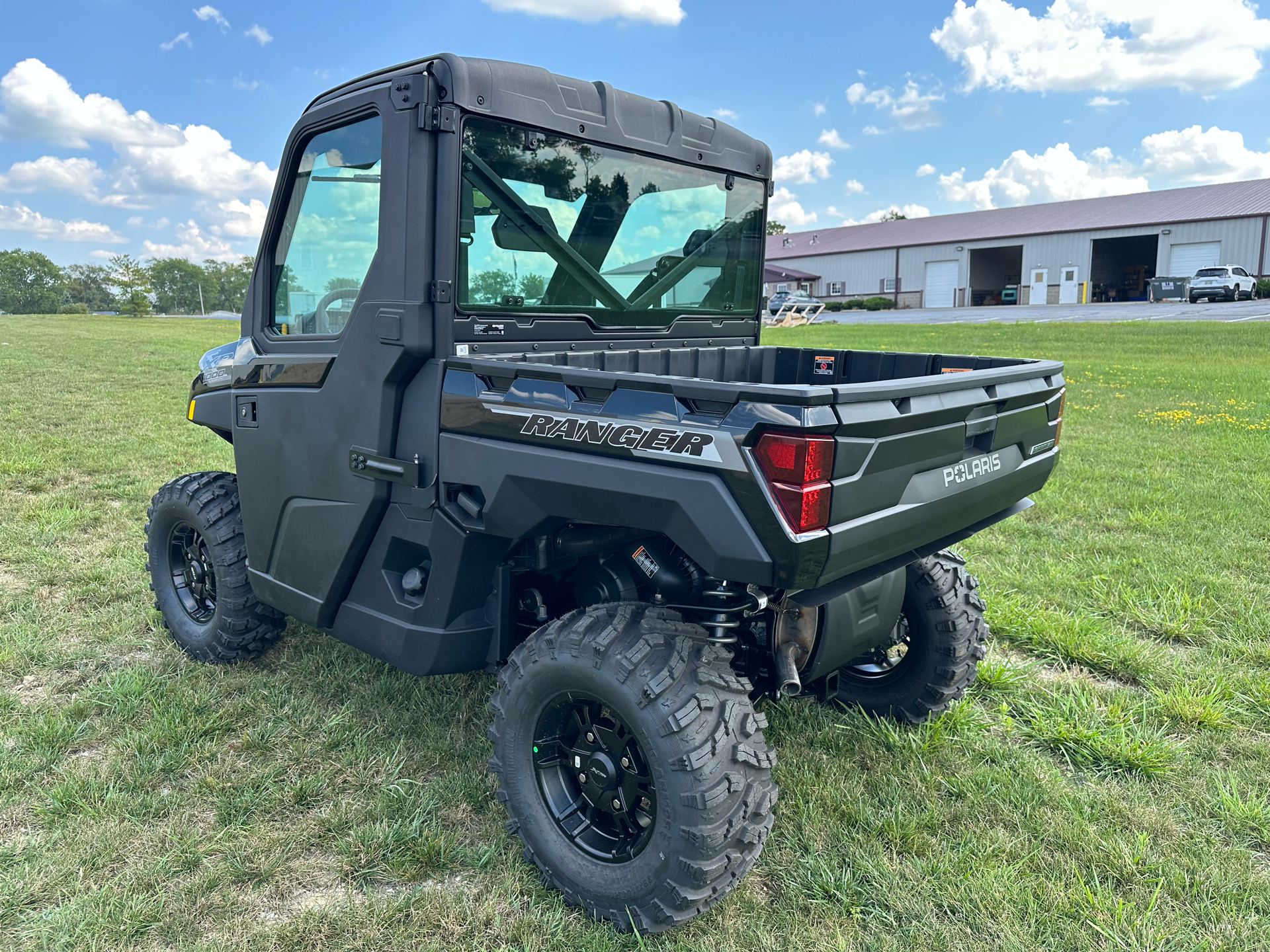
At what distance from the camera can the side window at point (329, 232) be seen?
2916 mm

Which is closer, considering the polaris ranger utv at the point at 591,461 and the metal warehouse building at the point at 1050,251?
the polaris ranger utv at the point at 591,461

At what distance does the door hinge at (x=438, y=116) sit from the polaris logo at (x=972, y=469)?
1728 millimetres

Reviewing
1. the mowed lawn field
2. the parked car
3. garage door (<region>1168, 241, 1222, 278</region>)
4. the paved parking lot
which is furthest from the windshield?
garage door (<region>1168, 241, 1222, 278</region>)

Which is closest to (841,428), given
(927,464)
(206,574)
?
(927,464)

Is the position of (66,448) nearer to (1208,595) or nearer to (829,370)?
(829,370)

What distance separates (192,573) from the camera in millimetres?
4199

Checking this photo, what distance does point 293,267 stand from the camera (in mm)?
3338

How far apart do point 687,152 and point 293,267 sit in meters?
1.52

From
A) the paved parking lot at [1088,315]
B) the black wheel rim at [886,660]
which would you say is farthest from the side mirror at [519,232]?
the paved parking lot at [1088,315]

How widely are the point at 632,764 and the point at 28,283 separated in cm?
8839

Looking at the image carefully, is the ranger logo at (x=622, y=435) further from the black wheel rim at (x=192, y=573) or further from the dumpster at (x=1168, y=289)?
the dumpster at (x=1168, y=289)

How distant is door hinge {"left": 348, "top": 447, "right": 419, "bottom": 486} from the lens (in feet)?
9.24

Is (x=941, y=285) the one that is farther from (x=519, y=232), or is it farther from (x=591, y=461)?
(x=591, y=461)

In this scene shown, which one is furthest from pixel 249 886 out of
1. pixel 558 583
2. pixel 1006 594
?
pixel 1006 594
